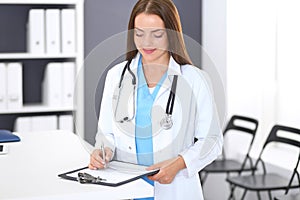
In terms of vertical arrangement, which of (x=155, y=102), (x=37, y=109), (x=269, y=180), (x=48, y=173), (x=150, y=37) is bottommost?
(x=269, y=180)

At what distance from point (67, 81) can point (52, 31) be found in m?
0.34

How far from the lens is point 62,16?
4.07 m

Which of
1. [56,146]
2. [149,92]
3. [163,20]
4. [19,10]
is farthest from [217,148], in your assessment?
[19,10]

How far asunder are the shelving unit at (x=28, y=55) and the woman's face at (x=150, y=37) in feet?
7.57

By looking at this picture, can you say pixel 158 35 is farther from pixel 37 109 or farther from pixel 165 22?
pixel 37 109

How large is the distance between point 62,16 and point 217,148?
7.46ft

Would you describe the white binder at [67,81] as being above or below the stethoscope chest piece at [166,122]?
above

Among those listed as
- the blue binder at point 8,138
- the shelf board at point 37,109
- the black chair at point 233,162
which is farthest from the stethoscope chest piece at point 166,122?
the shelf board at point 37,109

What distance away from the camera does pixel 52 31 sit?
13.4 feet

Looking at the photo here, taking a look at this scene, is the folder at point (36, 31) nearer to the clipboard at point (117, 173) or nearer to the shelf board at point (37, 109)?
the shelf board at point (37, 109)

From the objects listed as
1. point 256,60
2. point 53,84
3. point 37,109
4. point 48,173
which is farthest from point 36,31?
point 48,173

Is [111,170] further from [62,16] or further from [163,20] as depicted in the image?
[62,16]

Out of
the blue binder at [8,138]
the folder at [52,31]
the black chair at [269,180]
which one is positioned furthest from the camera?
the folder at [52,31]

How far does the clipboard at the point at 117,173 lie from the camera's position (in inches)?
74.4
